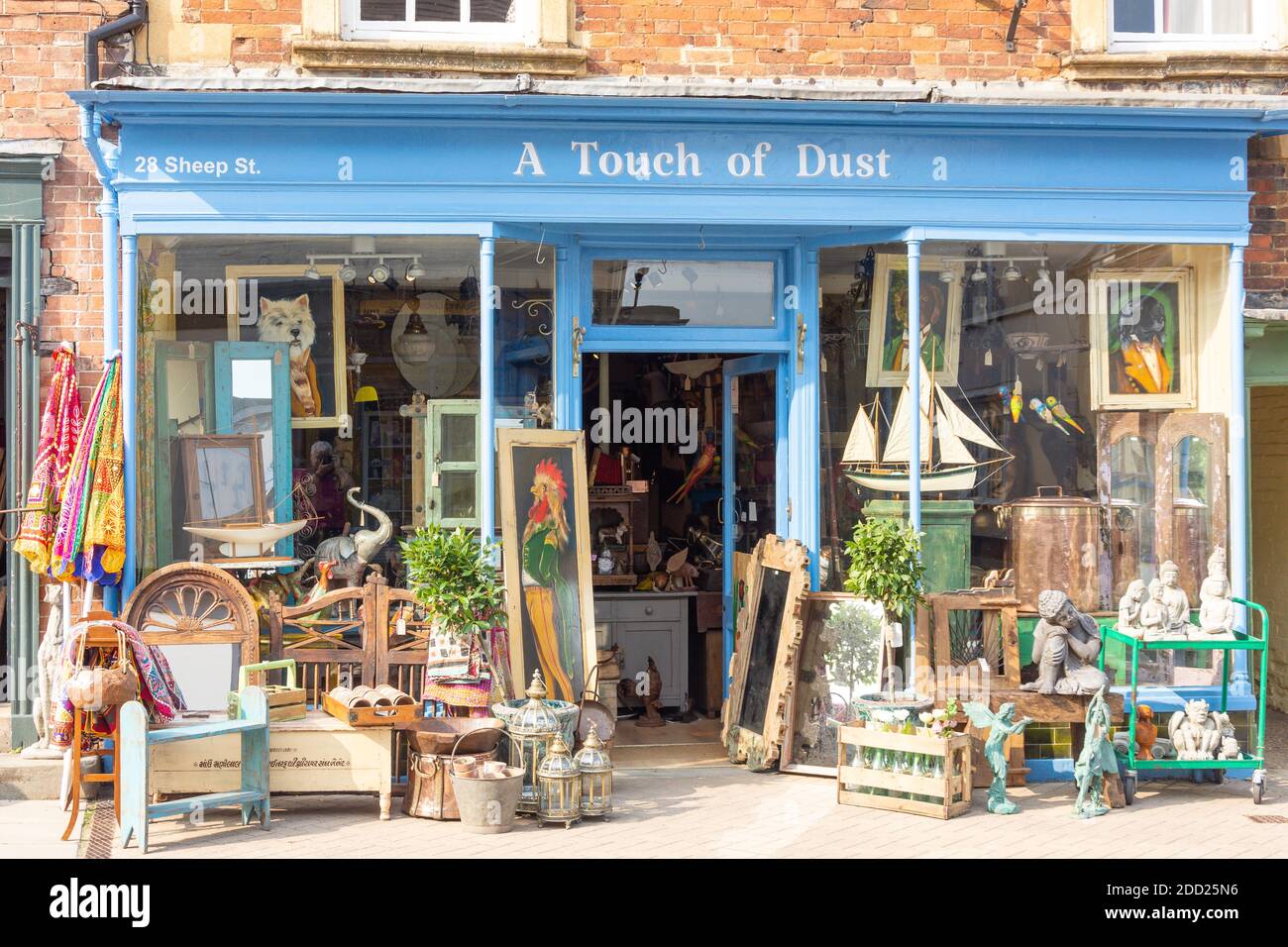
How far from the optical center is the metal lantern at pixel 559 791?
24.0 ft

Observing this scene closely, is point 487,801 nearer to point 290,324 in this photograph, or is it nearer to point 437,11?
point 290,324

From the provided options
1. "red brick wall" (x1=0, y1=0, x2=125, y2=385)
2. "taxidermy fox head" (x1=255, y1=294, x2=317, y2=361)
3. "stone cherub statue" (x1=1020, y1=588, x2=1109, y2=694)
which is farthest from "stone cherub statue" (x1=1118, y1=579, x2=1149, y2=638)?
"red brick wall" (x1=0, y1=0, x2=125, y2=385)

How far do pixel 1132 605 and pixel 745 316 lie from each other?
3.08m

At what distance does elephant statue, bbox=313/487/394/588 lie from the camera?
28.3 ft

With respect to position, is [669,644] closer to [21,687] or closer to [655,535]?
[655,535]

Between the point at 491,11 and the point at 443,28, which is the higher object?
the point at 491,11

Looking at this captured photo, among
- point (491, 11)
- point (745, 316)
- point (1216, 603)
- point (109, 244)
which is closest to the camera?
point (109, 244)

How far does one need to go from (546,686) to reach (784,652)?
150 centimetres

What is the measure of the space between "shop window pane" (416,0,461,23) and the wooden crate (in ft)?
16.6

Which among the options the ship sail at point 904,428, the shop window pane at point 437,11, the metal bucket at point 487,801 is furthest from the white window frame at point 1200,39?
the metal bucket at point 487,801

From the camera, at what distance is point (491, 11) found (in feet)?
29.4

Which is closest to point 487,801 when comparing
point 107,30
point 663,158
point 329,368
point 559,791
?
point 559,791

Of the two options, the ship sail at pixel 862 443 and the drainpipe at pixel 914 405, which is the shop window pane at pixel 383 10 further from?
the ship sail at pixel 862 443

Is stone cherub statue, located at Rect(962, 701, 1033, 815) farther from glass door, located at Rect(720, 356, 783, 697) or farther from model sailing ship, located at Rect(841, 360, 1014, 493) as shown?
glass door, located at Rect(720, 356, 783, 697)
